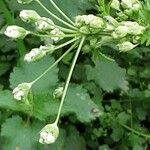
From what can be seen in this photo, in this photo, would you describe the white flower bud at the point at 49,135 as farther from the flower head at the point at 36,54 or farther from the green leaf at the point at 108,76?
the green leaf at the point at 108,76

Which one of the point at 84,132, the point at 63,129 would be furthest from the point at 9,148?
the point at 84,132

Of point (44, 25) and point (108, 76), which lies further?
point (108, 76)

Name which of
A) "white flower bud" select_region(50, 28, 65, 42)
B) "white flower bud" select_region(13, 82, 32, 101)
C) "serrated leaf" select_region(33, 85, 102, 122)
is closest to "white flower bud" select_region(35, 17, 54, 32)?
"white flower bud" select_region(50, 28, 65, 42)

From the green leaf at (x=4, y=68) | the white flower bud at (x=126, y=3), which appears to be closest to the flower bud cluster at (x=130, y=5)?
the white flower bud at (x=126, y=3)

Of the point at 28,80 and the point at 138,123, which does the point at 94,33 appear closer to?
the point at 28,80

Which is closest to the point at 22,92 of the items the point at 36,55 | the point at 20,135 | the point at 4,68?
the point at 36,55

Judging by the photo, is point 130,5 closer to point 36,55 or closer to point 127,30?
point 127,30

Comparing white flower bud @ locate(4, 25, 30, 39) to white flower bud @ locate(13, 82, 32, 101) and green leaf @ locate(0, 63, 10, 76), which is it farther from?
green leaf @ locate(0, 63, 10, 76)
